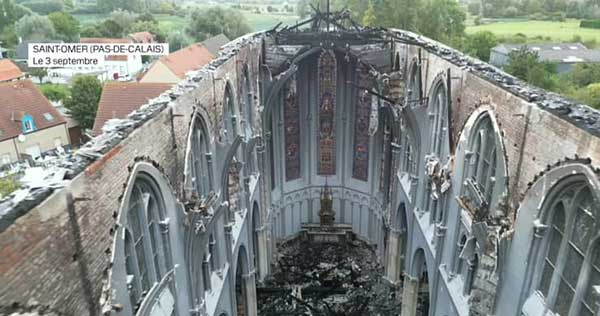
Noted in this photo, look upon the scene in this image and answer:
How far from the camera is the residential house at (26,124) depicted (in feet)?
85.4

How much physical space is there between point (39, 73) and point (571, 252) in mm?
51742

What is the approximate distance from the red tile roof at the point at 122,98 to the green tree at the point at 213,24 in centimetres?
3767

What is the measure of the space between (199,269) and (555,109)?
7122 millimetres

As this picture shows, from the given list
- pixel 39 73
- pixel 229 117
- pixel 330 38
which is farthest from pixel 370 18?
pixel 39 73

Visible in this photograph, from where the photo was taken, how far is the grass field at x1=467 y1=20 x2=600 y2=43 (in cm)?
5462

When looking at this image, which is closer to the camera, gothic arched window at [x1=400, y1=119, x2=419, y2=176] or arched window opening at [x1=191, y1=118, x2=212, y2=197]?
arched window opening at [x1=191, y1=118, x2=212, y2=197]

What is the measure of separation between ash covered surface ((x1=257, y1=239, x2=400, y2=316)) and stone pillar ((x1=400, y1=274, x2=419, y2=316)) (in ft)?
4.62

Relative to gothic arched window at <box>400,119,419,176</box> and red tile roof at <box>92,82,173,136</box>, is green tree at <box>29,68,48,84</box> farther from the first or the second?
gothic arched window at <box>400,119,419,176</box>

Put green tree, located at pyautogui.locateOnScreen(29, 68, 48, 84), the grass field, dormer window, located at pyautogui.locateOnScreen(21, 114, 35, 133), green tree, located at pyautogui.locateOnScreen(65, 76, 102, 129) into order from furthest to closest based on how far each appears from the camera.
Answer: the grass field < green tree, located at pyautogui.locateOnScreen(29, 68, 48, 84) < green tree, located at pyautogui.locateOnScreen(65, 76, 102, 129) < dormer window, located at pyautogui.locateOnScreen(21, 114, 35, 133)

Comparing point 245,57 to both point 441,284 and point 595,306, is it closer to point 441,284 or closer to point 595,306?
point 441,284

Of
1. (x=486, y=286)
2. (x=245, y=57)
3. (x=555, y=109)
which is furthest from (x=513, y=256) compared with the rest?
(x=245, y=57)

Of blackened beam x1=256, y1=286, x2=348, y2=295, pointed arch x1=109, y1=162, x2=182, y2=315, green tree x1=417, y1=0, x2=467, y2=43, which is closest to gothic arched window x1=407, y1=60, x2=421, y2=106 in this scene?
blackened beam x1=256, y1=286, x2=348, y2=295

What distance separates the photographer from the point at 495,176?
29.6ft

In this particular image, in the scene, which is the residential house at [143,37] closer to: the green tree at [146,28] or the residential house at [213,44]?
the green tree at [146,28]
